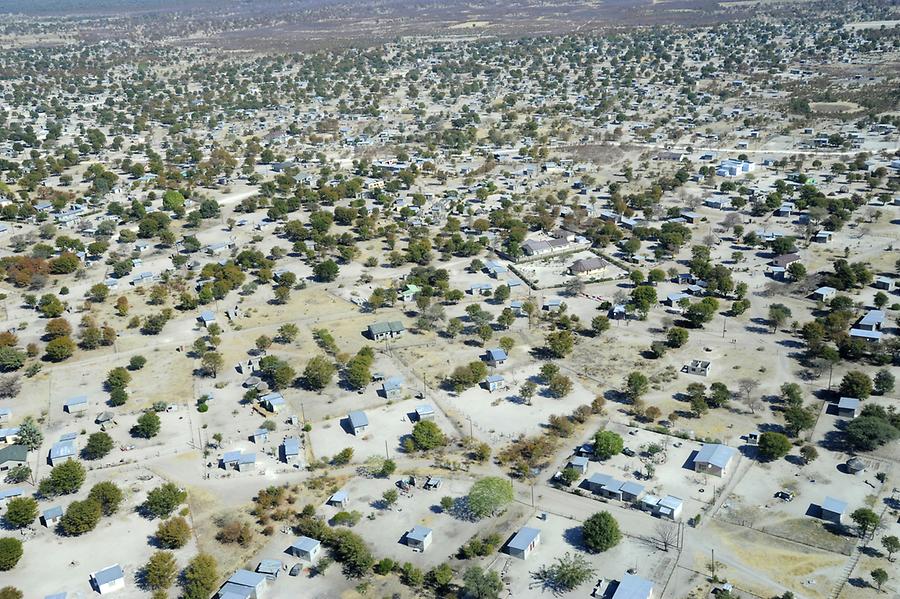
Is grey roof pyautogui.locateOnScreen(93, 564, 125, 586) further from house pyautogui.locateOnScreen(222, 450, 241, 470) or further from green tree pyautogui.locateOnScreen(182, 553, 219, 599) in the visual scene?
house pyautogui.locateOnScreen(222, 450, 241, 470)

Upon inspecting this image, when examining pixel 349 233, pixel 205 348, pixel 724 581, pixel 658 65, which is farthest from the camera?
pixel 658 65

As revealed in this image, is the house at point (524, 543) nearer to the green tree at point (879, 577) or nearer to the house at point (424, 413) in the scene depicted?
the house at point (424, 413)

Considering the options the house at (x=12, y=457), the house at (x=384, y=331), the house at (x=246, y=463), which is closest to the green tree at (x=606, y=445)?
the house at (x=246, y=463)

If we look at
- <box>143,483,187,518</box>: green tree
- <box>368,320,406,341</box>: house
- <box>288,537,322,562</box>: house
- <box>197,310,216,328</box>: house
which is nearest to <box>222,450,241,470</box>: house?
<box>143,483,187,518</box>: green tree

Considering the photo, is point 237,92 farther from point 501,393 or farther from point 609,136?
point 501,393

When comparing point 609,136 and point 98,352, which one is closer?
point 98,352

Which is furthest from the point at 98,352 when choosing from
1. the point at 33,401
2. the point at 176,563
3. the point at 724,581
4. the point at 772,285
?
the point at 772,285
